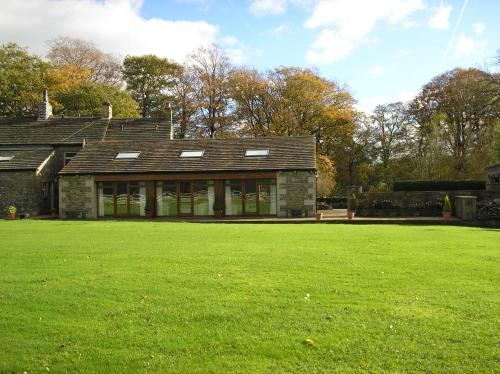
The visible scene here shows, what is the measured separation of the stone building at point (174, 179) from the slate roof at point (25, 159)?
6 cm

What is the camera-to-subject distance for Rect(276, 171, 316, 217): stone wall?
1053 inches

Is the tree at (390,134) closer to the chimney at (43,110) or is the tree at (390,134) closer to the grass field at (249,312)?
the chimney at (43,110)

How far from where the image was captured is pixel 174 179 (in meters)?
27.9

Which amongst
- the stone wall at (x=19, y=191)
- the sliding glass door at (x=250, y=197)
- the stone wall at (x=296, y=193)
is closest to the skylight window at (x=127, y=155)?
the stone wall at (x=19, y=191)

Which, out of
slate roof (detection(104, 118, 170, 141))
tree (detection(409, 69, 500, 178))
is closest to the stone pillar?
tree (detection(409, 69, 500, 178))

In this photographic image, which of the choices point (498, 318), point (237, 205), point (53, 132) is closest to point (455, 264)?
point (498, 318)

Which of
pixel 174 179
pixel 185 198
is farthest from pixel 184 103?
pixel 185 198

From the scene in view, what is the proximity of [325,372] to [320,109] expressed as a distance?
132ft

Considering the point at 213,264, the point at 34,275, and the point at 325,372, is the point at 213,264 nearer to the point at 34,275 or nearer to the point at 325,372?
the point at 34,275

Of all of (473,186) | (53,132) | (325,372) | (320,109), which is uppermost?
(320,109)

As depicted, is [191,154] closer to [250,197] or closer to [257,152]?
[257,152]

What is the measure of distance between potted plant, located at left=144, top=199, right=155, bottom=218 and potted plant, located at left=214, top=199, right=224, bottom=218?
3742 millimetres

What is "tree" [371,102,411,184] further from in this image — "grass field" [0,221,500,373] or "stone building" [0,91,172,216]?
"grass field" [0,221,500,373]

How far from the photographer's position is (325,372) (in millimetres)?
4535
